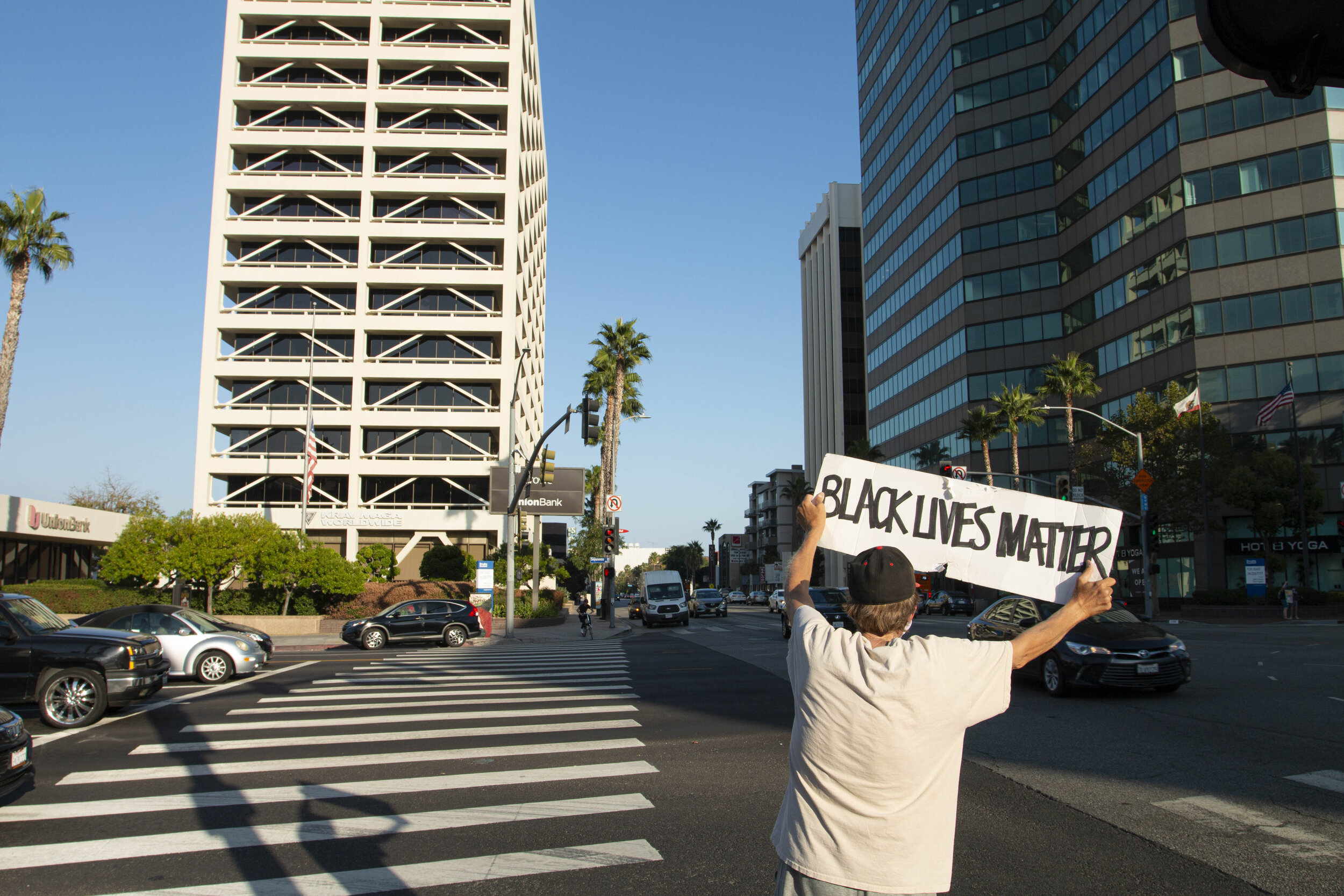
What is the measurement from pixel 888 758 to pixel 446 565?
1741 inches

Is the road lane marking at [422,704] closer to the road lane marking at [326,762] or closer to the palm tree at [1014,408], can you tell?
the road lane marking at [326,762]

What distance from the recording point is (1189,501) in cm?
4147

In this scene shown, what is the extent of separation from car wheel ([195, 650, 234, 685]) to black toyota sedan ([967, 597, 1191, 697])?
13793mm

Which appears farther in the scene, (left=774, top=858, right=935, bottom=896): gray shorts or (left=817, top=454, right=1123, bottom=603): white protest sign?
(left=817, top=454, right=1123, bottom=603): white protest sign

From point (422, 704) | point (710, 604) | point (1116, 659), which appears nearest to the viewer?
point (1116, 659)

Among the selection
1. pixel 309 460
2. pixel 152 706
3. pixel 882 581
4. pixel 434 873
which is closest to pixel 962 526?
pixel 882 581

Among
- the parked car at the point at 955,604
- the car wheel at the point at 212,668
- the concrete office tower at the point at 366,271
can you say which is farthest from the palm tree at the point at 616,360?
the car wheel at the point at 212,668

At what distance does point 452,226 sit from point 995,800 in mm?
48665

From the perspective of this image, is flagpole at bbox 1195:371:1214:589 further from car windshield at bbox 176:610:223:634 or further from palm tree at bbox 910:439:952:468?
car windshield at bbox 176:610:223:634

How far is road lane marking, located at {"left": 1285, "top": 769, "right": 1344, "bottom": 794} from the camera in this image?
7004mm

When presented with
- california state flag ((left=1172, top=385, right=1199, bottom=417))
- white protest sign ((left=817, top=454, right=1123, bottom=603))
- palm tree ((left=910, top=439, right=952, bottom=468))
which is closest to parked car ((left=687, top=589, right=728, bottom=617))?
palm tree ((left=910, top=439, right=952, bottom=468))

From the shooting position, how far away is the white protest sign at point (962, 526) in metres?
4.49

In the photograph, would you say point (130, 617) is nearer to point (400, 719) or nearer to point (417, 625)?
point (400, 719)

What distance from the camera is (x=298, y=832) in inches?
252
